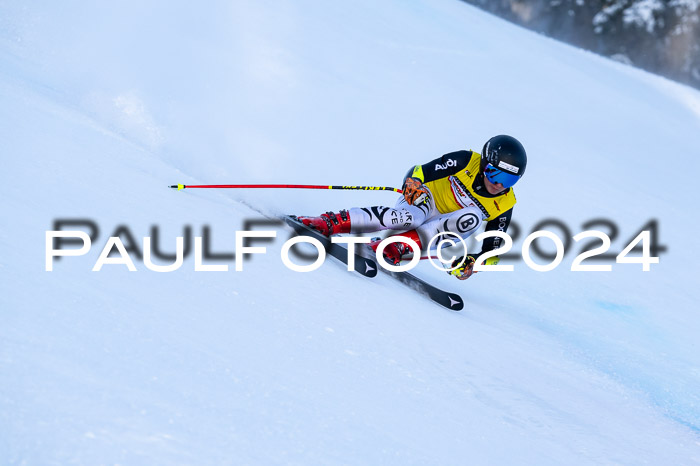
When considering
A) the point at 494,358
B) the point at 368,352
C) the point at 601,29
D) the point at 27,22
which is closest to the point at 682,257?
the point at 494,358

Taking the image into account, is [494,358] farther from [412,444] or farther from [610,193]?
[610,193]

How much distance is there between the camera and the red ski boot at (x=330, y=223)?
162 inches

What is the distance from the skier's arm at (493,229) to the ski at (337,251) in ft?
2.53

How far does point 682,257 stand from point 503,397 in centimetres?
456

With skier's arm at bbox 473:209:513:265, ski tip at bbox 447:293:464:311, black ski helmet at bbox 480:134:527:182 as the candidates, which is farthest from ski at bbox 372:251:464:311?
black ski helmet at bbox 480:134:527:182

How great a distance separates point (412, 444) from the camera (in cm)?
195

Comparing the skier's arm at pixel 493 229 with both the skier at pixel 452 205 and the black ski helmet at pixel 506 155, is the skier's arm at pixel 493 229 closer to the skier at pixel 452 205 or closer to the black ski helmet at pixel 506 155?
the skier at pixel 452 205

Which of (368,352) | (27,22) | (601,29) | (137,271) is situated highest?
(601,29)

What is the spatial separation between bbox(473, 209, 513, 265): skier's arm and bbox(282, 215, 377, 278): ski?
77 cm

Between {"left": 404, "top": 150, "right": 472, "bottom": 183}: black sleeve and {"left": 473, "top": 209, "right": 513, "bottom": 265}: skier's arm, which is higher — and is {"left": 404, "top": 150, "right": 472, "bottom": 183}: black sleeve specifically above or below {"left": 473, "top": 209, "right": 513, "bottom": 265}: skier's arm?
above

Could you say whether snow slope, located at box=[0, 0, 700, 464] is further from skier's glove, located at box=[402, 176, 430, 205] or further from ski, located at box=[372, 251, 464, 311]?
skier's glove, located at box=[402, 176, 430, 205]

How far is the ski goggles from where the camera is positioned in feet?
13.8

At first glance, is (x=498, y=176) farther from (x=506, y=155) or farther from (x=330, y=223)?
(x=330, y=223)

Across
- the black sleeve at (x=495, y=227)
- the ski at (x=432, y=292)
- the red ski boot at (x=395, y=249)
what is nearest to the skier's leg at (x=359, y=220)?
the red ski boot at (x=395, y=249)
